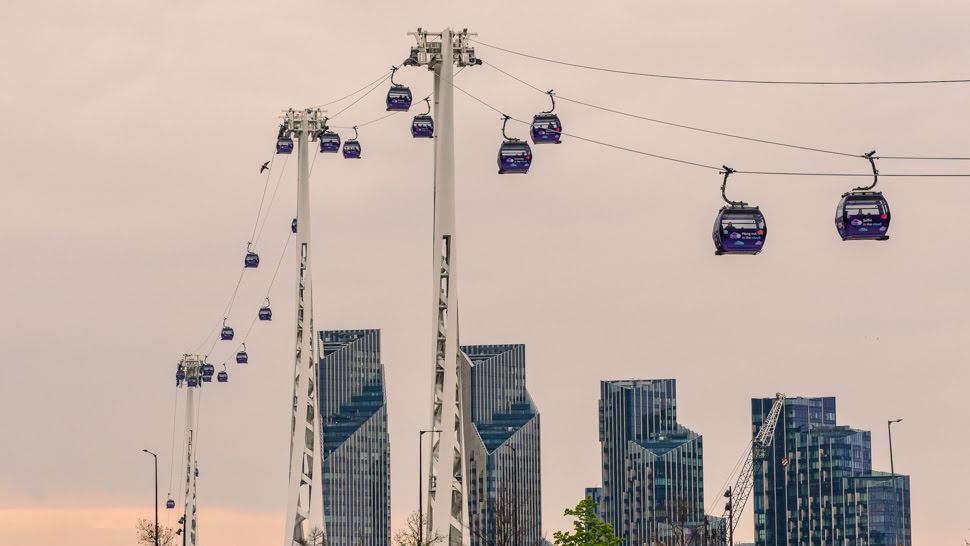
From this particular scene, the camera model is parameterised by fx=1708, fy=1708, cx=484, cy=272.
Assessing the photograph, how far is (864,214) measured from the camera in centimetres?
3434

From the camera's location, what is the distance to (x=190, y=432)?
14712cm

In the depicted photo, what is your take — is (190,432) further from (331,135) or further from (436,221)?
(436,221)

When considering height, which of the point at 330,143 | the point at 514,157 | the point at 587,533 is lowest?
the point at 587,533

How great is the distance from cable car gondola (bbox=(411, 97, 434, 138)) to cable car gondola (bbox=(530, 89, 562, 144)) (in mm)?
9319

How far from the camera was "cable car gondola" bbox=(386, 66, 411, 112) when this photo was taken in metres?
55.5

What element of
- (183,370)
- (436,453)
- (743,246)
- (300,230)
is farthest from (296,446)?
(183,370)

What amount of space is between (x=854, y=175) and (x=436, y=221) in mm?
17794

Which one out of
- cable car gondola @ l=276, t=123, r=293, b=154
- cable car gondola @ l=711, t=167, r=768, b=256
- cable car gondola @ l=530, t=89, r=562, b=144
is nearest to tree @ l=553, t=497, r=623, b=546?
cable car gondola @ l=276, t=123, r=293, b=154

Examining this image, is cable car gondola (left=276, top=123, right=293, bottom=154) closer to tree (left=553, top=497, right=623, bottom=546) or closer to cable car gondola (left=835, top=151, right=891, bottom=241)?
tree (left=553, top=497, right=623, bottom=546)

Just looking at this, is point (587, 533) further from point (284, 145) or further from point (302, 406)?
point (284, 145)

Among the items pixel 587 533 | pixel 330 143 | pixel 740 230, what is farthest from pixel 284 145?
pixel 740 230

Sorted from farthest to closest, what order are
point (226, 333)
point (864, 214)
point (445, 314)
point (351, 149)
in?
point (226, 333)
point (351, 149)
point (445, 314)
point (864, 214)

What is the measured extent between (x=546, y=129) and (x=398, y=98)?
1021 cm

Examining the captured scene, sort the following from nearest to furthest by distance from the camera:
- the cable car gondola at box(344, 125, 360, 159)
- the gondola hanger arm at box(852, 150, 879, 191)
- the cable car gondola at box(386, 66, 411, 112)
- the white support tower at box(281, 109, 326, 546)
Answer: the gondola hanger arm at box(852, 150, 879, 191) < the cable car gondola at box(386, 66, 411, 112) < the cable car gondola at box(344, 125, 360, 159) < the white support tower at box(281, 109, 326, 546)
